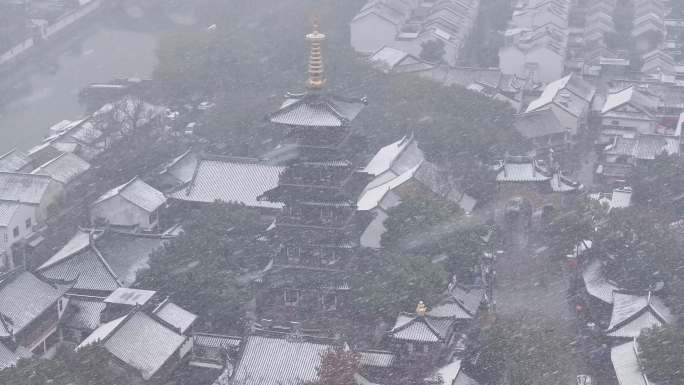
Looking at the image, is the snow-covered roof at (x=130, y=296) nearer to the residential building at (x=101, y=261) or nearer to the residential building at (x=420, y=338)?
the residential building at (x=101, y=261)

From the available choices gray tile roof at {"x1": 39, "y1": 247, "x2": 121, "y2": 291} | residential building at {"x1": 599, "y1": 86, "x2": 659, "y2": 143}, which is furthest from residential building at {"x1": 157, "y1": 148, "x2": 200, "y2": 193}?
residential building at {"x1": 599, "y1": 86, "x2": 659, "y2": 143}

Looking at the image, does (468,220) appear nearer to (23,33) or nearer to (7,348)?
(7,348)

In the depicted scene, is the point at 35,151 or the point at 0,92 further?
the point at 0,92

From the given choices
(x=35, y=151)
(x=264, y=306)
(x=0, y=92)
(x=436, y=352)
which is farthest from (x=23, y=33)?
(x=436, y=352)

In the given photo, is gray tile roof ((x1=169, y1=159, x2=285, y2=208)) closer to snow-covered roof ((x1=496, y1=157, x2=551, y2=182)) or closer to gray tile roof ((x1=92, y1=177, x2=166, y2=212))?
gray tile roof ((x1=92, y1=177, x2=166, y2=212))

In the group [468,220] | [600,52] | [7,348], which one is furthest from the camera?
[600,52]

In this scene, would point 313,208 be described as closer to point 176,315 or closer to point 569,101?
point 176,315
